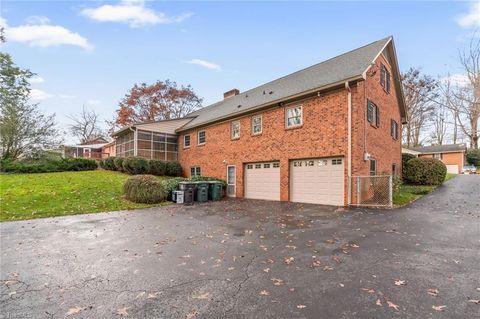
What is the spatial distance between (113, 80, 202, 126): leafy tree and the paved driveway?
27.9 meters

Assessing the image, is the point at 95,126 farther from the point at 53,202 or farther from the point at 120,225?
the point at 120,225

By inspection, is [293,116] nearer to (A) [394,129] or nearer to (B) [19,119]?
(A) [394,129]

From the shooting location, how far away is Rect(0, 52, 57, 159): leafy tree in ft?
63.2

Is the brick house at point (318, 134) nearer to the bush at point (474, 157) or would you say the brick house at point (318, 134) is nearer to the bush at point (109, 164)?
the bush at point (109, 164)

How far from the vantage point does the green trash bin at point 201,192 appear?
1352cm

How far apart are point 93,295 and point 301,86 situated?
11.9m

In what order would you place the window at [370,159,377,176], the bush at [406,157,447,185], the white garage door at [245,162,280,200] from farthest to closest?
the bush at [406,157,447,185] < the white garage door at [245,162,280,200] < the window at [370,159,377,176]

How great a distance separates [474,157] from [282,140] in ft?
122

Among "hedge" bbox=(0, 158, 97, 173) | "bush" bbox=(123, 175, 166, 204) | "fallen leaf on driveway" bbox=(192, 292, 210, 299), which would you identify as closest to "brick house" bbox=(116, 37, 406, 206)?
"bush" bbox=(123, 175, 166, 204)

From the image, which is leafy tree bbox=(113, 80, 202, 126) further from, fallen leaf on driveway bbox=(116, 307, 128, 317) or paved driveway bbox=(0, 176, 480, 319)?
fallen leaf on driveway bbox=(116, 307, 128, 317)

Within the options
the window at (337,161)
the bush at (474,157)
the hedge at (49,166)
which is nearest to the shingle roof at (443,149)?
the bush at (474,157)

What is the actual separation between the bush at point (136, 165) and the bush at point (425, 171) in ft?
60.0

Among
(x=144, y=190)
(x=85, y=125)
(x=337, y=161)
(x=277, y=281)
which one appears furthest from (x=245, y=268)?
(x=85, y=125)

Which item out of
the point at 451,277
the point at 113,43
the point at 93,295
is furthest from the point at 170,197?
the point at 451,277
